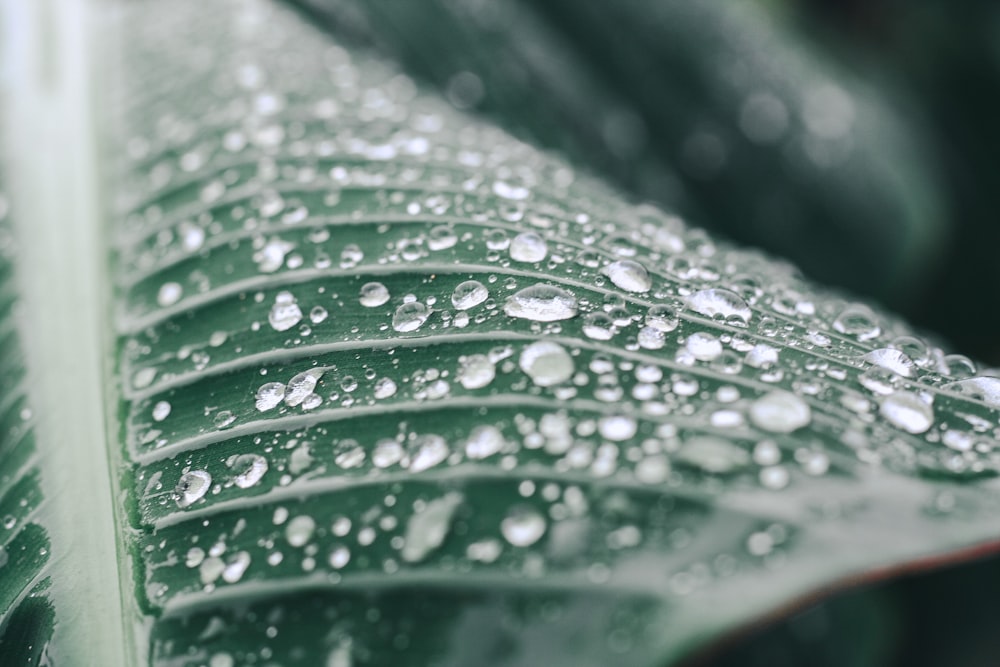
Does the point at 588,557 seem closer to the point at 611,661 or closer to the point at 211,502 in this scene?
the point at 611,661

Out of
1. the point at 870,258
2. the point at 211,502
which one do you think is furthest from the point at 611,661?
the point at 870,258

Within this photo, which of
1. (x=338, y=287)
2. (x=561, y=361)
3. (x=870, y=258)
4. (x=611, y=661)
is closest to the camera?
(x=611, y=661)

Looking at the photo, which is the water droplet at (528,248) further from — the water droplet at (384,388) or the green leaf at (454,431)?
the water droplet at (384,388)

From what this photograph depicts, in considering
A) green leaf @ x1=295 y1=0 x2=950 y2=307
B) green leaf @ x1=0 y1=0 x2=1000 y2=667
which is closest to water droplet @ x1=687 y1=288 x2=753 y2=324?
green leaf @ x1=0 y1=0 x2=1000 y2=667

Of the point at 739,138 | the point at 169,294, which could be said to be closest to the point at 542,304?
the point at 169,294

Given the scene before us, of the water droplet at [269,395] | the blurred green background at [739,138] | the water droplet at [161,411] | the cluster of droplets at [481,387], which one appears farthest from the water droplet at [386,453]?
the blurred green background at [739,138]

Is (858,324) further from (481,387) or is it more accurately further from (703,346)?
(481,387)

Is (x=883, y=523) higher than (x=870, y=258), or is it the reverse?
(x=870, y=258)
